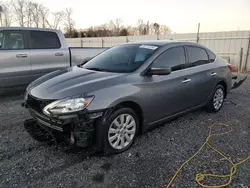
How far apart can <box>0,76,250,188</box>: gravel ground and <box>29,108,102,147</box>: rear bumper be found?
12.6 inches

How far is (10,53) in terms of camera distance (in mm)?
5109

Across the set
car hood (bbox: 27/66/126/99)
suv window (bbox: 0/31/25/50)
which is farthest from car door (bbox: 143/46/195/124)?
suv window (bbox: 0/31/25/50)

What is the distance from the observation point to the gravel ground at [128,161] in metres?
2.34

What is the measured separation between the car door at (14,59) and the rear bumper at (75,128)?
10.5 feet

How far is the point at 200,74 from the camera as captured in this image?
13.1 feet

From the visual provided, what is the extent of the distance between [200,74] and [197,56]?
1.20ft

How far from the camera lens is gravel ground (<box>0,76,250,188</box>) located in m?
2.34

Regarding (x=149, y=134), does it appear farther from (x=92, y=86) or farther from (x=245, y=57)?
(x=245, y=57)

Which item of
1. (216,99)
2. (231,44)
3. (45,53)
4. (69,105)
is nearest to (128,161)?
(69,105)

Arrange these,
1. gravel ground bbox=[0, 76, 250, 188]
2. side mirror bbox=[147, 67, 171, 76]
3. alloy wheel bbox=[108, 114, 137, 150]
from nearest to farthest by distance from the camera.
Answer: gravel ground bbox=[0, 76, 250, 188] → alloy wheel bbox=[108, 114, 137, 150] → side mirror bbox=[147, 67, 171, 76]

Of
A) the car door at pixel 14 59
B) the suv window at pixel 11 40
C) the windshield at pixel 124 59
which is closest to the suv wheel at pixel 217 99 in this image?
the windshield at pixel 124 59

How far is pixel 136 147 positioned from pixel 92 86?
114 cm

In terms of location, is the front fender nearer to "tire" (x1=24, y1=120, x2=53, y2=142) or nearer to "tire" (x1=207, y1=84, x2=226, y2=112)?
"tire" (x1=24, y1=120, x2=53, y2=142)

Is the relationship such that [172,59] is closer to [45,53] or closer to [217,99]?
[217,99]
